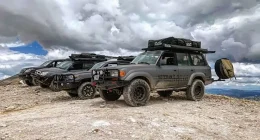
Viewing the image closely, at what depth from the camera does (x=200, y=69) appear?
11.8 metres

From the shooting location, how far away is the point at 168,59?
10.6 meters

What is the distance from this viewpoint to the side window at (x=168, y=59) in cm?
1033

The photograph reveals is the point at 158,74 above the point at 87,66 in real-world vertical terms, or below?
below

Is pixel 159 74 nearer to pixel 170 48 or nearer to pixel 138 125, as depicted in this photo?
pixel 170 48

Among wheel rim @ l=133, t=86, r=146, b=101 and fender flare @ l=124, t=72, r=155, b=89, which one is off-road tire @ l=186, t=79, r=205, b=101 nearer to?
fender flare @ l=124, t=72, r=155, b=89

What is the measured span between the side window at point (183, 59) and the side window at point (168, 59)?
0.93 feet

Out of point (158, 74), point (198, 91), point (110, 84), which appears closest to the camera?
point (110, 84)

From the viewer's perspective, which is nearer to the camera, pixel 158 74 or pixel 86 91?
pixel 158 74

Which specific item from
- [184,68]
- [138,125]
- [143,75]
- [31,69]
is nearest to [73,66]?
[31,69]

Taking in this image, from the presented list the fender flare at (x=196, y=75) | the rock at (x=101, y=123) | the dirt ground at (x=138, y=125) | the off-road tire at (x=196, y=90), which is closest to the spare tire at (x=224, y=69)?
the fender flare at (x=196, y=75)

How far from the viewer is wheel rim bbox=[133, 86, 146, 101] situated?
9211mm

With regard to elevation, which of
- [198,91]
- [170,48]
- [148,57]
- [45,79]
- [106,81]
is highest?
[170,48]

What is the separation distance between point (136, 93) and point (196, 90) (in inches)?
135

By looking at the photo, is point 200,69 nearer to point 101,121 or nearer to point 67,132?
point 101,121
